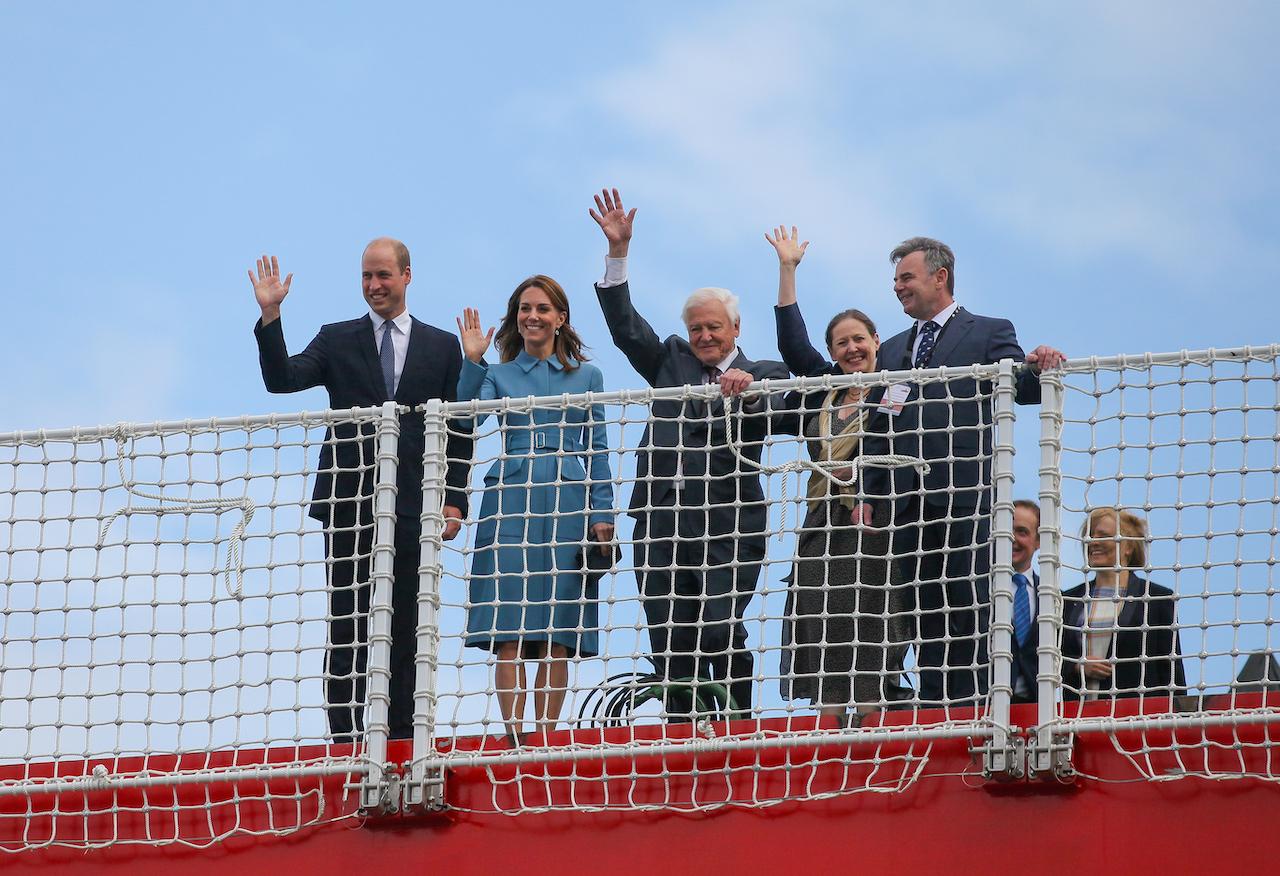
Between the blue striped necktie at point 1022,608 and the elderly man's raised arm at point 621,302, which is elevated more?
the elderly man's raised arm at point 621,302

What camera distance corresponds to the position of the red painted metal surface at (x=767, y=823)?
564 centimetres

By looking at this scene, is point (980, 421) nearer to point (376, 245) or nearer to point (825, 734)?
point (825, 734)

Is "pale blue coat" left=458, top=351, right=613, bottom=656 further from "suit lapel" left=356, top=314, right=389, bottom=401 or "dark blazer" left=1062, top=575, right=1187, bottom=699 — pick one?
"dark blazer" left=1062, top=575, right=1187, bottom=699

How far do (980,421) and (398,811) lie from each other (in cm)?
218

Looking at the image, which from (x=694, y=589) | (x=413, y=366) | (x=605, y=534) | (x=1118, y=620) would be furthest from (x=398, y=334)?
(x=1118, y=620)

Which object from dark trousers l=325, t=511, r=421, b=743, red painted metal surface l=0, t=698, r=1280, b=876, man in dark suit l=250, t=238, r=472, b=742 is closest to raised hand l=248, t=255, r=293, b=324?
man in dark suit l=250, t=238, r=472, b=742

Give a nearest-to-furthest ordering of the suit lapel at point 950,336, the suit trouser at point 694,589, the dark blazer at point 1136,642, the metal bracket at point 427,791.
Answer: the dark blazer at point 1136,642 → the metal bracket at point 427,791 → the suit trouser at point 694,589 → the suit lapel at point 950,336

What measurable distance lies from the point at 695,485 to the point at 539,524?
559mm

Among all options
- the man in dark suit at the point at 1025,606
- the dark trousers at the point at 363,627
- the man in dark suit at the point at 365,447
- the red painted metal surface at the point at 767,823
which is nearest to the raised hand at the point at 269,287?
the man in dark suit at the point at 365,447

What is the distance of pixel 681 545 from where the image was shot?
6.84 meters

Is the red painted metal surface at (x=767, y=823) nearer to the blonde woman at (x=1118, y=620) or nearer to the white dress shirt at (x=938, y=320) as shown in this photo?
the blonde woman at (x=1118, y=620)

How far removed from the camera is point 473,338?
24.6 ft

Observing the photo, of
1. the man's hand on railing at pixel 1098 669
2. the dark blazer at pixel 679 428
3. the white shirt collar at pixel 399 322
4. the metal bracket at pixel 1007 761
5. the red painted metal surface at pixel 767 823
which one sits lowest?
the red painted metal surface at pixel 767 823

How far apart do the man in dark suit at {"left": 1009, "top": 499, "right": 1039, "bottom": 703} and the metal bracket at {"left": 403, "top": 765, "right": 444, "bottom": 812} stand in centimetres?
180
